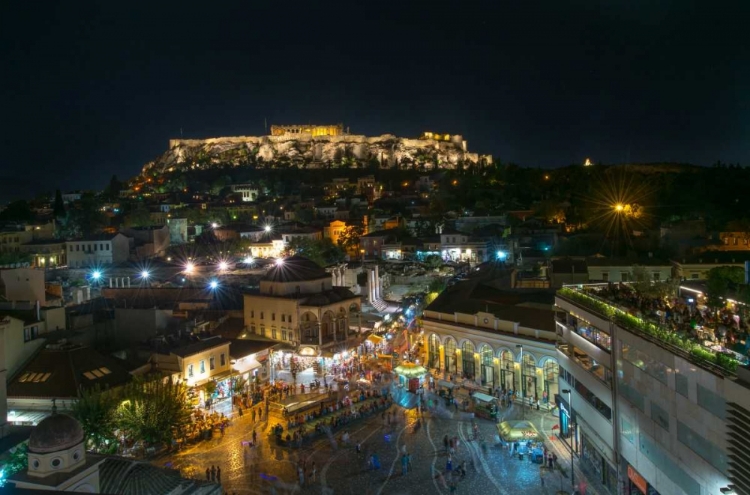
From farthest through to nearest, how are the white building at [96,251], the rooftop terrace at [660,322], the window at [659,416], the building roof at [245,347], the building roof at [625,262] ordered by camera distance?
the white building at [96,251]
the building roof at [625,262]
the building roof at [245,347]
the window at [659,416]
the rooftop terrace at [660,322]

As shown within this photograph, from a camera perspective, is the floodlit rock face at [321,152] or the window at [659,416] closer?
the window at [659,416]

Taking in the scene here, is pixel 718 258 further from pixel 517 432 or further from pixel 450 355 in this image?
pixel 517 432

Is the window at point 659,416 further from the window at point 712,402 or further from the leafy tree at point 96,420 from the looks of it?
the leafy tree at point 96,420

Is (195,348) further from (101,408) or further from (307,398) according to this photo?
(101,408)

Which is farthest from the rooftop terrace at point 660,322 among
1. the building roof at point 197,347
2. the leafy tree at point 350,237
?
the leafy tree at point 350,237

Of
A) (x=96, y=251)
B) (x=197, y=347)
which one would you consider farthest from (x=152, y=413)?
(x=96, y=251)

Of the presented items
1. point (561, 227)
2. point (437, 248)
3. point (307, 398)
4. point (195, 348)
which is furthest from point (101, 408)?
point (561, 227)

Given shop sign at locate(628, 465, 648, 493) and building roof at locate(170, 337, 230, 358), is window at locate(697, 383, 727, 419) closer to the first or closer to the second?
shop sign at locate(628, 465, 648, 493)
